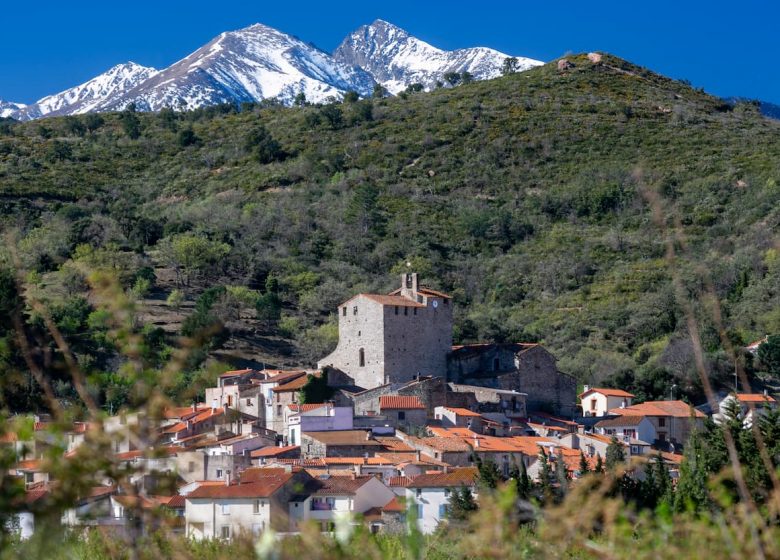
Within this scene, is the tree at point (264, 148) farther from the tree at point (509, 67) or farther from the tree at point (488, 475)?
the tree at point (488, 475)

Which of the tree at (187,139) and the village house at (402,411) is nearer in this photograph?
the village house at (402,411)

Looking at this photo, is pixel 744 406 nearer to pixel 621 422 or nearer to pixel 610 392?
pixel 621 422

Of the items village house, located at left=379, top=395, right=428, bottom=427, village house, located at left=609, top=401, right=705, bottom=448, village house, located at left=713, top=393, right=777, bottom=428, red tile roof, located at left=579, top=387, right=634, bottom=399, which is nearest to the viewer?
village house, located at left=713, top=393, right=777, bottom=428

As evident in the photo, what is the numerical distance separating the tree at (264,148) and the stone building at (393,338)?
2226 inches

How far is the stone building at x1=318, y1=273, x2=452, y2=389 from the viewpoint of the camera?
145 feet

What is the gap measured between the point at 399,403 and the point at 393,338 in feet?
10.9

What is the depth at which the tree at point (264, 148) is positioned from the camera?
102 metres

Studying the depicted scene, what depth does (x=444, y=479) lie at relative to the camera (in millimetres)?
31375

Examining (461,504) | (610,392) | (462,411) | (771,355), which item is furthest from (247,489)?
(771,355)

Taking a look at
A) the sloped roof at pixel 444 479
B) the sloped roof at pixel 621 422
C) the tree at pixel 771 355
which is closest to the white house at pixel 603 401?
the sloped roof at pixel 621 422

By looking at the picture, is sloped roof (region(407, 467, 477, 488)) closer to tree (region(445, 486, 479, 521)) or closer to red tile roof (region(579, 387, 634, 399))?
tree (region(445, 486, 479, 521))

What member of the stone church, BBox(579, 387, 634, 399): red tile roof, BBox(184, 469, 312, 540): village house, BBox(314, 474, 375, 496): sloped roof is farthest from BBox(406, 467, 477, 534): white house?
BBox(579, 387, 634, 399): red tile roof

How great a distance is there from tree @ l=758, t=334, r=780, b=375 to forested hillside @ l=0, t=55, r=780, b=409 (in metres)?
1.50

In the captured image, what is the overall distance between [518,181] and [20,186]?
Result: 115 ft
